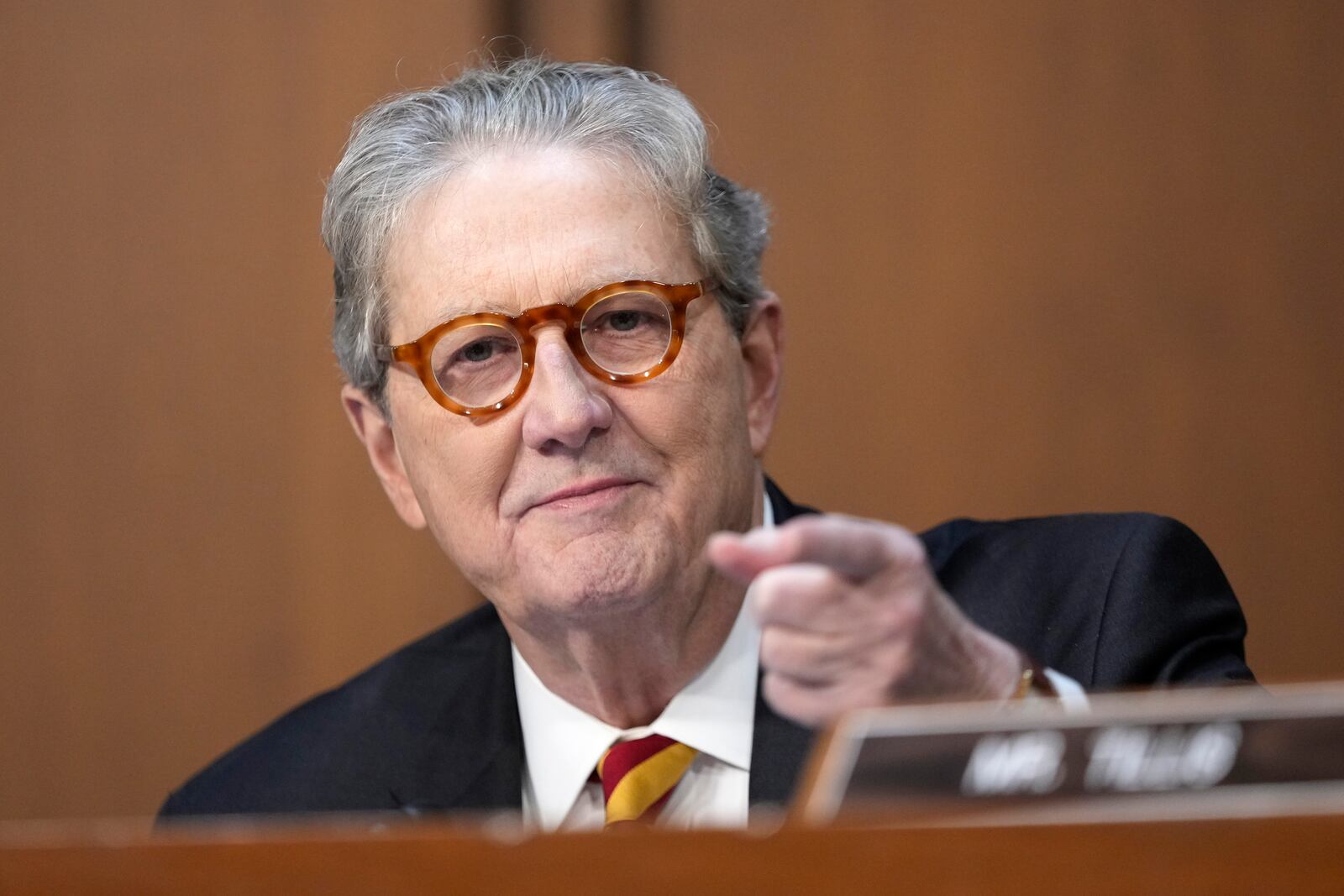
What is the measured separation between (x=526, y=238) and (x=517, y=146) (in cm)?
14

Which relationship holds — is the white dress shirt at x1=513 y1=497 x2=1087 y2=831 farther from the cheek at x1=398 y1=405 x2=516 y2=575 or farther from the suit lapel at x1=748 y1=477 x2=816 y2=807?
the cheek at x1=398 y1=405 x2=516 y2=575

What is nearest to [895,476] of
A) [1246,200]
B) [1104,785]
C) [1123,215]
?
[1123,215]

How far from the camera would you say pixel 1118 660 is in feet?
4.79

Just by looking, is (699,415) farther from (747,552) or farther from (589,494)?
(747,552)

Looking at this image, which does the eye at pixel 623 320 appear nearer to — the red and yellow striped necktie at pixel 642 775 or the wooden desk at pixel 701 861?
the red and yellow striped necktie at pixel 642 775

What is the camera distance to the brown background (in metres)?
2.29

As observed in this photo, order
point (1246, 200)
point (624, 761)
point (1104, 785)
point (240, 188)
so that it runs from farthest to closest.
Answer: point (240, 188), point (1246, 200), point (624, 761), point (1104, 785)

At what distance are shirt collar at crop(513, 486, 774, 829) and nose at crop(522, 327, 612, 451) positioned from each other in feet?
0.98

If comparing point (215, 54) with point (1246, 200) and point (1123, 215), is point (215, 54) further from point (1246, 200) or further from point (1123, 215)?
point (1246, 200)

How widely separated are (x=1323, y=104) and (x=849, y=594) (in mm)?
1763

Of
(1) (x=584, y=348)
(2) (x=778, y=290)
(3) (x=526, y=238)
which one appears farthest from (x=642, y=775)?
(2) (x=778, y=290)

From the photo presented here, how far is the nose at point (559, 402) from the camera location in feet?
4.77

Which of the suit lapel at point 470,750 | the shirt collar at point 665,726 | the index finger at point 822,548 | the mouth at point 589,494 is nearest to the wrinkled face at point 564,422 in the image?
the mouth at point 589,494

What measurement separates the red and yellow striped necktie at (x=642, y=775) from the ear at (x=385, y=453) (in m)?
0.40
